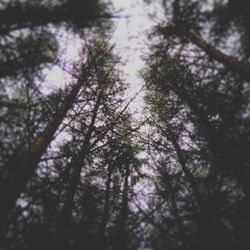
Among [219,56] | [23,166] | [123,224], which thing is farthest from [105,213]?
[219,56]

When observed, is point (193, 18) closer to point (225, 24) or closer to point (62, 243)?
point (225, 24)

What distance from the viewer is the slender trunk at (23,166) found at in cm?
559

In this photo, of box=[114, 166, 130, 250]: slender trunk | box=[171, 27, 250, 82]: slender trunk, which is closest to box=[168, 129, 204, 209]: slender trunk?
box=[114, 166, 130, 250]: slender trunk

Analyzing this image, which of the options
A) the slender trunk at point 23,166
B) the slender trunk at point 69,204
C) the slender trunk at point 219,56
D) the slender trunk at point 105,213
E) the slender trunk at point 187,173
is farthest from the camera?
the slender trunk at point 187,173

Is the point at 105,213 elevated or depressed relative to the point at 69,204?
elevated

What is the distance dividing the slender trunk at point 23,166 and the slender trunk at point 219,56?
177 inches

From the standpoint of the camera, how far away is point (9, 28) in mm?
6762

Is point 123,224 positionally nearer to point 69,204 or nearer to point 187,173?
point 187,173

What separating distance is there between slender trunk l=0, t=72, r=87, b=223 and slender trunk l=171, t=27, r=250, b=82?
4491 mm

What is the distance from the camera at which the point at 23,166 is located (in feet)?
20.2

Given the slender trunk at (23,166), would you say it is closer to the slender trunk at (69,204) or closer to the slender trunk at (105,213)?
the slender trunk at (69,204)

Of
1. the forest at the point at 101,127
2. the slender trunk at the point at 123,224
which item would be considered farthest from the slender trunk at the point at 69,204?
the slender trunk at the point at 123,224

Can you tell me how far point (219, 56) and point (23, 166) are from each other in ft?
19.5

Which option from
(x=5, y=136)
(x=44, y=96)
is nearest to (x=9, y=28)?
(x=44, y=96)
